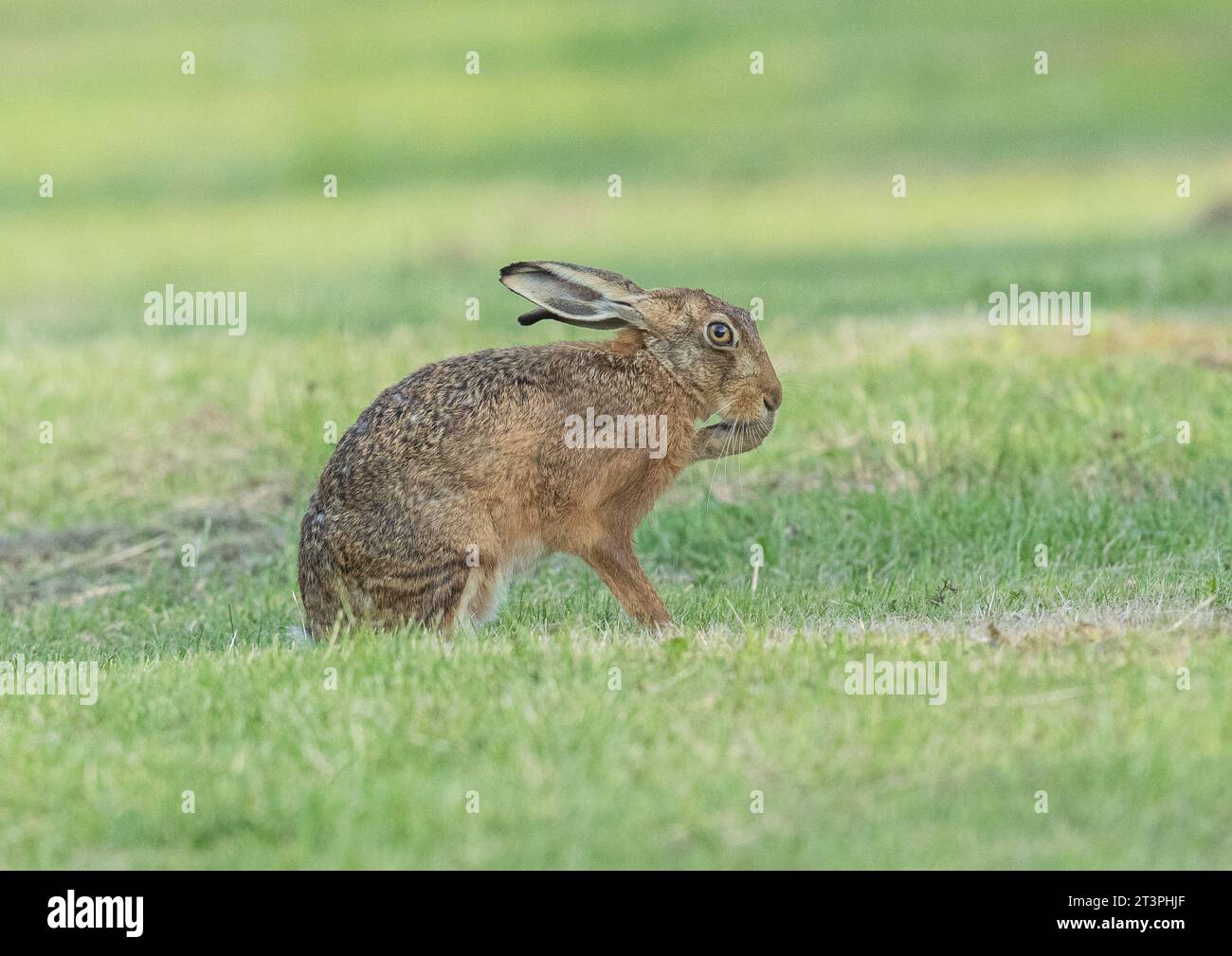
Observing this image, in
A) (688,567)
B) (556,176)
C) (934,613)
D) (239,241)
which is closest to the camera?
(934,613)

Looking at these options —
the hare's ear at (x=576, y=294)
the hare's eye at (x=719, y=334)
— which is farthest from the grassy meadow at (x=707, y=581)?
the hare's ear at (x=576, y=294)

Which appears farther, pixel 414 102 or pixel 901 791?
pixel 414 102

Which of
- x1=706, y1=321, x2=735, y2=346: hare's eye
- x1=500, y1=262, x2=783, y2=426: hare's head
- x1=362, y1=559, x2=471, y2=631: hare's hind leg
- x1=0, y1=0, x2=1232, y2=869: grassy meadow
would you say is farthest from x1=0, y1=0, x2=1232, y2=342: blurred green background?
x1=362, y1=559, x2=471, y2=631: hare's hind leg

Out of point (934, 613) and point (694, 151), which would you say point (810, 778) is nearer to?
point (934, 613)

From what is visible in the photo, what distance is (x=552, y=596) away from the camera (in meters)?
8.97

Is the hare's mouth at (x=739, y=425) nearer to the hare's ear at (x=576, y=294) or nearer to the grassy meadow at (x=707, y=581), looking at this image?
the hare's ear at (x=576, y=294)

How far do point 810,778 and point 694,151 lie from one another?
29937 mm

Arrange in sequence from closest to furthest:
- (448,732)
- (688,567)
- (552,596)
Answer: (448,732) < (552,596) < (688,567)

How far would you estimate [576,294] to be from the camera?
807 centimetres

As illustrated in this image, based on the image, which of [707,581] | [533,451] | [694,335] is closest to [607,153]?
[707,581]

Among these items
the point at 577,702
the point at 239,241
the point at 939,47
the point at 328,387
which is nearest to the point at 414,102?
the point at 939,47

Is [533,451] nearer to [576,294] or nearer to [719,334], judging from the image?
[576,294]

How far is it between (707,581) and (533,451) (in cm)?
200

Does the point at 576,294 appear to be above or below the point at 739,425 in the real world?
above
